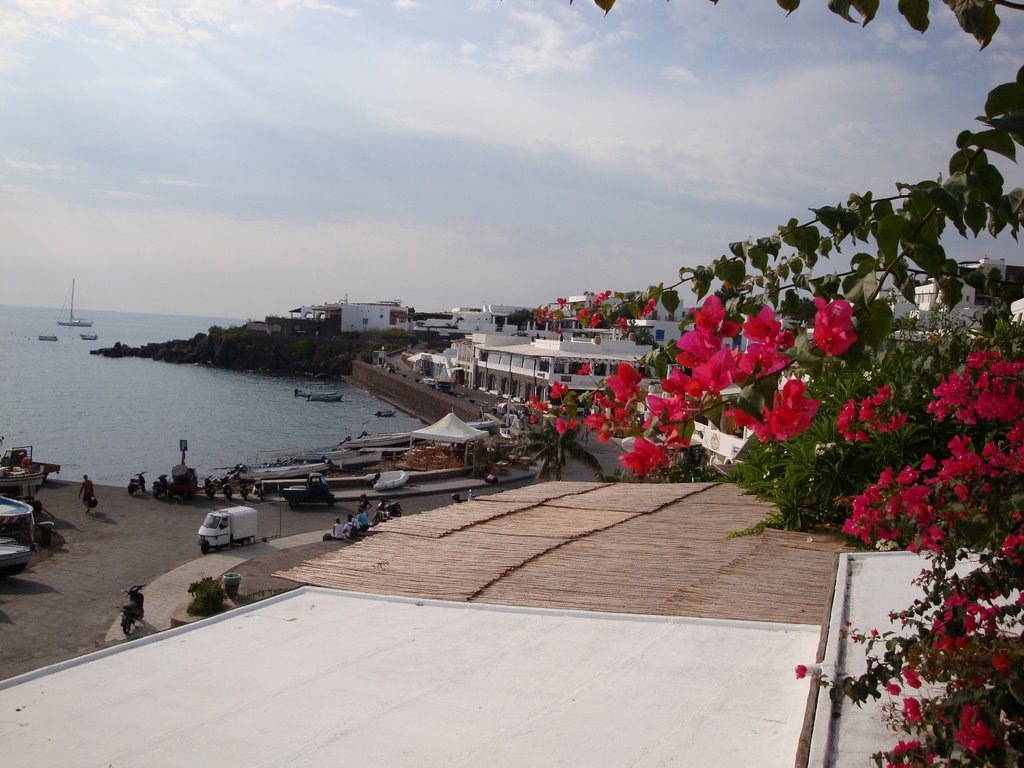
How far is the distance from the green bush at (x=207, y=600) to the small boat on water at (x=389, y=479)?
12.3 m

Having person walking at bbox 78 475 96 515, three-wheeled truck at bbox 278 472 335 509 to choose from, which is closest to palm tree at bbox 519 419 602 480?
three-wheeled truck at bbox 278 472 335 509

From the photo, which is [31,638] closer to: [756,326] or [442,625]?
[442,625]

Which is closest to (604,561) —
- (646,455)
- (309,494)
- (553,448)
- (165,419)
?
(646,455)

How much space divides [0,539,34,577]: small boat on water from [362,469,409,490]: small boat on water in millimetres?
11048

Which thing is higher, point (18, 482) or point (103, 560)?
point (18, 482)

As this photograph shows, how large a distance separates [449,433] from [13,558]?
15.5 meters

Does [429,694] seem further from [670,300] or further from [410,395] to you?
[410,395]

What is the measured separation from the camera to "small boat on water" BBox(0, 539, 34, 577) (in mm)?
15430

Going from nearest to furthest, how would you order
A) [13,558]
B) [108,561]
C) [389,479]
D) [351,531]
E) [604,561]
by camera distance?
[604,561] → [13,558] → [108,561] → [351,531] → [389,479]

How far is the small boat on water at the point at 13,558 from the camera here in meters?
15.4

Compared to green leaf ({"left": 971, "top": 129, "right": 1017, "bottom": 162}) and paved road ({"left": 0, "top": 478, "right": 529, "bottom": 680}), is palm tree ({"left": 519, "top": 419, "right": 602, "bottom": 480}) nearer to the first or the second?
paved road ({"left": 0, "top": 478, "right": 529, "bottom": 680})

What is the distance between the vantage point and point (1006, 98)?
174 cm

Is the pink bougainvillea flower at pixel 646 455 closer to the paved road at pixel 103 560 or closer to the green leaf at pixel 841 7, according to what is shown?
the green leaf at pixel 841 7

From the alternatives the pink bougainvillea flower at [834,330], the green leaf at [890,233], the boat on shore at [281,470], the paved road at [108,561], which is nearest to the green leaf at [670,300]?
the green leaf at [890,233]
